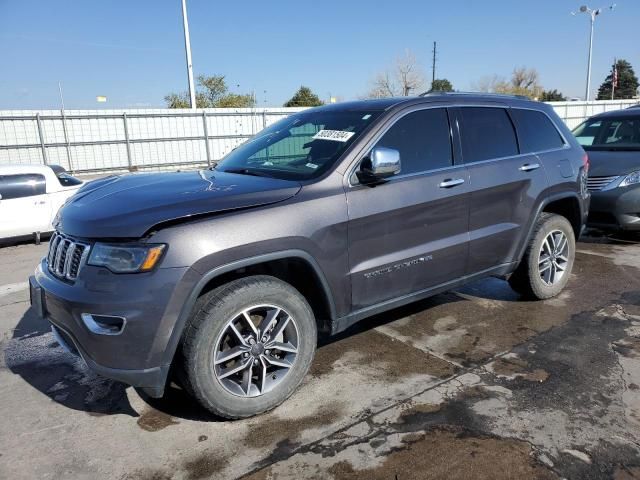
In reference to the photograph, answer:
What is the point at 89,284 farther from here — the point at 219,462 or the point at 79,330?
the point at 219,462

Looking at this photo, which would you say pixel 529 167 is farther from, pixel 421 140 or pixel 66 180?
pixel 66 180

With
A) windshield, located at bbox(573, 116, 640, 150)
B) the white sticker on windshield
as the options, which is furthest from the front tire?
windshield, located at bbox(573, 116, 640, 150)

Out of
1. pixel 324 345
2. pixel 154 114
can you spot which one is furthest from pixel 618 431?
pixel 154 114

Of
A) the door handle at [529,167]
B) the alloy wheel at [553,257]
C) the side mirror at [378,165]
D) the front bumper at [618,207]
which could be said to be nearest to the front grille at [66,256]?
the side mirror at [378,165]

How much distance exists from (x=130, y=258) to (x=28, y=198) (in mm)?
7312

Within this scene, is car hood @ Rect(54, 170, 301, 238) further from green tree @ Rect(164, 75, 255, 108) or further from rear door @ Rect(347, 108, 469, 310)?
green tree @ Rect(164, 75, 255, 108)

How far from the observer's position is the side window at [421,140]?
141 inches

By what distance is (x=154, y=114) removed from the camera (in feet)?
59.5

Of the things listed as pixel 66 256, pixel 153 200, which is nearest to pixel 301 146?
pixel 153 200

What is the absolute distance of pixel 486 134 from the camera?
4.20 m

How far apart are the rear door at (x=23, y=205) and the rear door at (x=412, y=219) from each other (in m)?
7.41

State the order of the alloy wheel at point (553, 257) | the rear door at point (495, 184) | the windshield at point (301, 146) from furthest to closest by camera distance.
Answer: the alloy wheel at point (553, 257) → the rear door at point (495, 184) → the windshield at point (301, 146)

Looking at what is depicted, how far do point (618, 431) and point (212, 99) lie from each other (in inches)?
1684

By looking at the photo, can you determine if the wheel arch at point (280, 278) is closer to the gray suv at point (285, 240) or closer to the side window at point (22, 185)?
the gray suv at point (285, 240)
